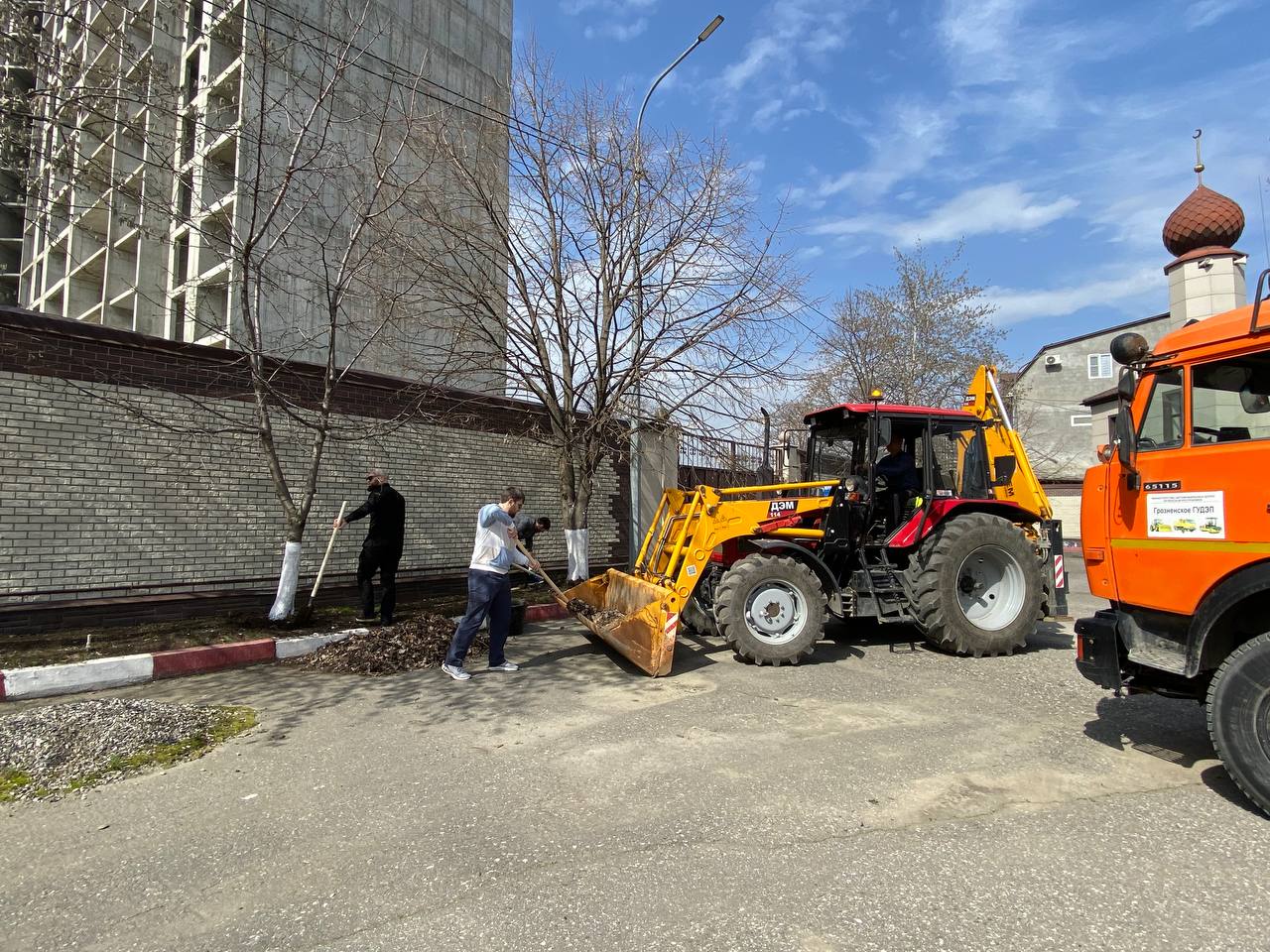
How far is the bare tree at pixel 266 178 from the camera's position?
21.5 ft

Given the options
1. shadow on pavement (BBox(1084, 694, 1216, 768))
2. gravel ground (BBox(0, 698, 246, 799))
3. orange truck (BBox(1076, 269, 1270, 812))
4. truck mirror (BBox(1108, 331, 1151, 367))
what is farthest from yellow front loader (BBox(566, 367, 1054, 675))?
gravel ground (BBox(0, 698, 246, 799))

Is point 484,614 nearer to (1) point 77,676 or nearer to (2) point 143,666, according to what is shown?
(2) point 143,666

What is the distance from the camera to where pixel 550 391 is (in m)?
10.3

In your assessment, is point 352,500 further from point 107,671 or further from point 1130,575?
point 1130,575

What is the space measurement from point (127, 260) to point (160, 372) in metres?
28.1

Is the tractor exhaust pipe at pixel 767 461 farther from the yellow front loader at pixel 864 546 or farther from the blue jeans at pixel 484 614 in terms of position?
the blue jeans at pixel 484 614

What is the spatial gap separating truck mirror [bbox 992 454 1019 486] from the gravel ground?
7.74 metres

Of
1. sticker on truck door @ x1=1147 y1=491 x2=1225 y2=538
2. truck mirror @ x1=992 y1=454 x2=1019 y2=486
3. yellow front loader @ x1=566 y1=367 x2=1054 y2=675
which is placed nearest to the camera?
sticker on truck door @ x1=1147 y1=491 x2=1225 y2=538

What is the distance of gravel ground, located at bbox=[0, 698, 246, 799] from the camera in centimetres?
404

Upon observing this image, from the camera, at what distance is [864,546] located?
294 inches

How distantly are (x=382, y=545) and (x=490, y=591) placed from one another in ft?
7.53

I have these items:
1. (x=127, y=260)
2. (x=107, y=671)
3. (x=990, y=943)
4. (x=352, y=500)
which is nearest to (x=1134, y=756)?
(x=990, y=943)

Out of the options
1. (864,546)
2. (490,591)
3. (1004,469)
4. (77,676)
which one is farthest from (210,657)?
(1004,469)

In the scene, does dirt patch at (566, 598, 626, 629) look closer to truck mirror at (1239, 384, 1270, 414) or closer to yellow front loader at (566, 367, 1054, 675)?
yellow front loader at (566, 367, 1054, 675)
